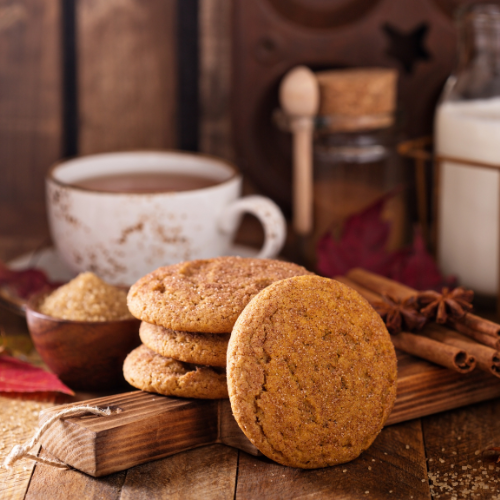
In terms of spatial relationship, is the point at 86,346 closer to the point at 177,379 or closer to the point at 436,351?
the point at 177,379

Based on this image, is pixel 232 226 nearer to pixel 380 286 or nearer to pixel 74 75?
pixel 380 286

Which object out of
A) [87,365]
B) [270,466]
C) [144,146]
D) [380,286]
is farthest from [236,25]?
[270,466]

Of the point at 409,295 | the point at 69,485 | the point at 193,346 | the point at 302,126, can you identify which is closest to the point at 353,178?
the point at 302,126

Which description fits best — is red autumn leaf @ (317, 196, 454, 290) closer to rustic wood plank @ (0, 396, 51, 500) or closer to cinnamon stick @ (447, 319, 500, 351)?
cinnamon stick @ (447, 319, 500, 351)

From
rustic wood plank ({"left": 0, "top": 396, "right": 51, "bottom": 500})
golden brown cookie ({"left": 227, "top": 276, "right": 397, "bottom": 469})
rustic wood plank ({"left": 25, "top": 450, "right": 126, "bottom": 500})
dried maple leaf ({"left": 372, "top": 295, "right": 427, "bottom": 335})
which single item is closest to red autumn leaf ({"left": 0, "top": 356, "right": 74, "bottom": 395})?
rustic wood plank ({"left": 0, "top": 396, "right": 51, "bottom": 500})

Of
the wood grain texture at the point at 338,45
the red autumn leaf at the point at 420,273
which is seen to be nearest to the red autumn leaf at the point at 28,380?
the red autumn leaf at the point at 420,273

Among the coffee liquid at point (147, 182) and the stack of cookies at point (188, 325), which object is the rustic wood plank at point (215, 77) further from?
the stack of cookies at point (188, 325)

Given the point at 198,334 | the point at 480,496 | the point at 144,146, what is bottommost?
the point at 480,496
